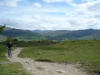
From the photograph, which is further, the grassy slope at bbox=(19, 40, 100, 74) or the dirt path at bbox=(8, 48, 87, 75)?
the grassy slope at bbox=(19, 40, 100, 74)

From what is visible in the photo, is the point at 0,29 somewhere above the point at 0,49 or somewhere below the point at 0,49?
above

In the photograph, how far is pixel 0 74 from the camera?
1631 centimetres

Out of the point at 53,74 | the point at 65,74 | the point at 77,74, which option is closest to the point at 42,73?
the point at 53,74

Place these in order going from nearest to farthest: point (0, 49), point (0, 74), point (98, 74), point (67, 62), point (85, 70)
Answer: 1. point (0, 74)
2. point (0, 49)
3. point (98, 74)
4. point (85, 70)
5. point (67, 62)

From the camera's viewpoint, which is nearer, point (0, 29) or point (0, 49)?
point (0, 49)

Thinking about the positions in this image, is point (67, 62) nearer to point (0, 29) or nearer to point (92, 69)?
point (92, 69)

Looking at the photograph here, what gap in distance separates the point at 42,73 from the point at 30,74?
1791 mm

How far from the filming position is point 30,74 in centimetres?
1892

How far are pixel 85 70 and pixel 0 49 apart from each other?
1217 cm

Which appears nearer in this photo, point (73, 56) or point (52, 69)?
point (52, 69)

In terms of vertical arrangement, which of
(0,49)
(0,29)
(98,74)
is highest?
(0,29)

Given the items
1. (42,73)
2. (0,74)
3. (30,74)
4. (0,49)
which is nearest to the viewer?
(0,74)

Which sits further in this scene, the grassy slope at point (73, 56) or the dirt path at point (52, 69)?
the grassy slope at point (73, 56)

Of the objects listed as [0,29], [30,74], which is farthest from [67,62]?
[0,29]
